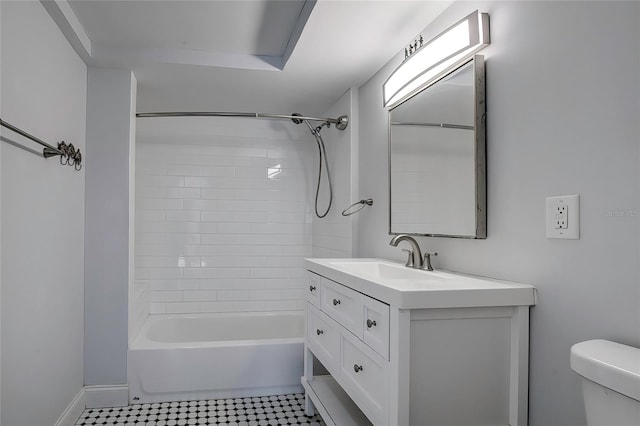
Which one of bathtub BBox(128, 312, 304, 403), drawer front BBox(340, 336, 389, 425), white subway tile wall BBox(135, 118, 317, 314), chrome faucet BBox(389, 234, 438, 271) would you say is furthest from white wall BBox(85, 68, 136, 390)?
chrome faucet BBox(389, 234, 438, 271)

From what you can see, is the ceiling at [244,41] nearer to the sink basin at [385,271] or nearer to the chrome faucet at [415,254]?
the chrome faucet at [415,254]

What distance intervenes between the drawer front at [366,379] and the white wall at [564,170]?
0.47 metres

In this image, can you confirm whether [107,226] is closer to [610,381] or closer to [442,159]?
[442,159]

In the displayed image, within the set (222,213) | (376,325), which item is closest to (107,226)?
(222,213)

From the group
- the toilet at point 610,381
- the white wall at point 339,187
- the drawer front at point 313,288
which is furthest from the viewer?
the white wall at point 339,187

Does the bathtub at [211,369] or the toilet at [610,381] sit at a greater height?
the toilet at [610,381]

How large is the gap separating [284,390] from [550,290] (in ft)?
6.78

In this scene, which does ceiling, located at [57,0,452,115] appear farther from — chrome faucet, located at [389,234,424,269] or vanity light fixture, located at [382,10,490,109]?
chrome faucet, located at [389,234,424,269]

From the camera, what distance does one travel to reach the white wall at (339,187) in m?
3.14

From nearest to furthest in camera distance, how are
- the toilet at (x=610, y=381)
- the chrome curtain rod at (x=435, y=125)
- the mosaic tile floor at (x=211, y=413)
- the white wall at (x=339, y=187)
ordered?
the toilet at (x=610, y=381) < the chrome curtain rod at (x=435, y=125) < the mosaic tile floor at (x=211, y=413) < the white wall at (x=339, y=187)

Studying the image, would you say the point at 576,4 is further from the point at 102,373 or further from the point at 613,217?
the point at 102,373

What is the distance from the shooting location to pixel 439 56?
6.29ft

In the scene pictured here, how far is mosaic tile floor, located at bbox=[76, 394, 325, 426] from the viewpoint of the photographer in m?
2.56

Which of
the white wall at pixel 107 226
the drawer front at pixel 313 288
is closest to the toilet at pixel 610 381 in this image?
the drawer front at pixel 313 288
